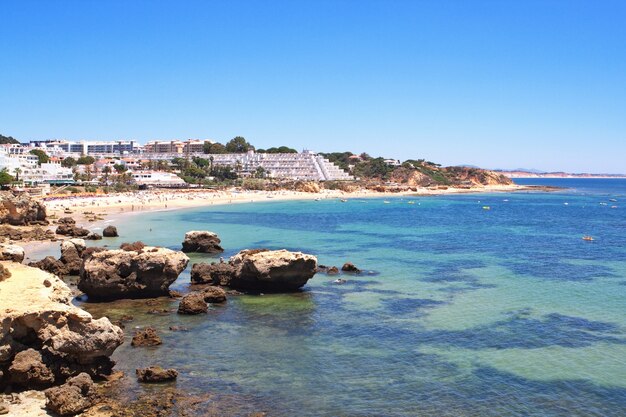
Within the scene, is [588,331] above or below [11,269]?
below

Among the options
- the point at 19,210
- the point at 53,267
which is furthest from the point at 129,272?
the point at 19,210

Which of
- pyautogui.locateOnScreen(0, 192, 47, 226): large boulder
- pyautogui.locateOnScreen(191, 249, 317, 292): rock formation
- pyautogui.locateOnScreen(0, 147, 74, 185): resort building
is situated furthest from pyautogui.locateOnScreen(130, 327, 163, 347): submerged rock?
pyautogui.locateOnScreen(0, 147, 74, 185): resort building

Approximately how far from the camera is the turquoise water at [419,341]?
57.4ft

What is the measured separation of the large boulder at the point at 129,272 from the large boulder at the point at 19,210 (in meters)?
32.6

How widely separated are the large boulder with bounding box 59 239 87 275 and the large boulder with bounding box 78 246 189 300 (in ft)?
20.7

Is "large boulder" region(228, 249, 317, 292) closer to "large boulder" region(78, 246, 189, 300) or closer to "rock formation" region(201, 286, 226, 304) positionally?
"rock formation" region(201, 286, 226, 304)

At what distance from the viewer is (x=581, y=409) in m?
16.9

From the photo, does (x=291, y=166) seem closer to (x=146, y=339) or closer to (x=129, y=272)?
(x=129, y=272)

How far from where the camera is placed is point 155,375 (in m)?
17.9

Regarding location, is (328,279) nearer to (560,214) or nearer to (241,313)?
(241,313)

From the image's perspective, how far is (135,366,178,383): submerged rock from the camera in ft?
58.8

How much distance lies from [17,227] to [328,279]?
35.7 m

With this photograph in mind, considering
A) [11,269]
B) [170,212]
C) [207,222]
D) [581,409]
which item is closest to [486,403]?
[581,409]

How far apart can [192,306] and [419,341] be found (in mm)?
9883
